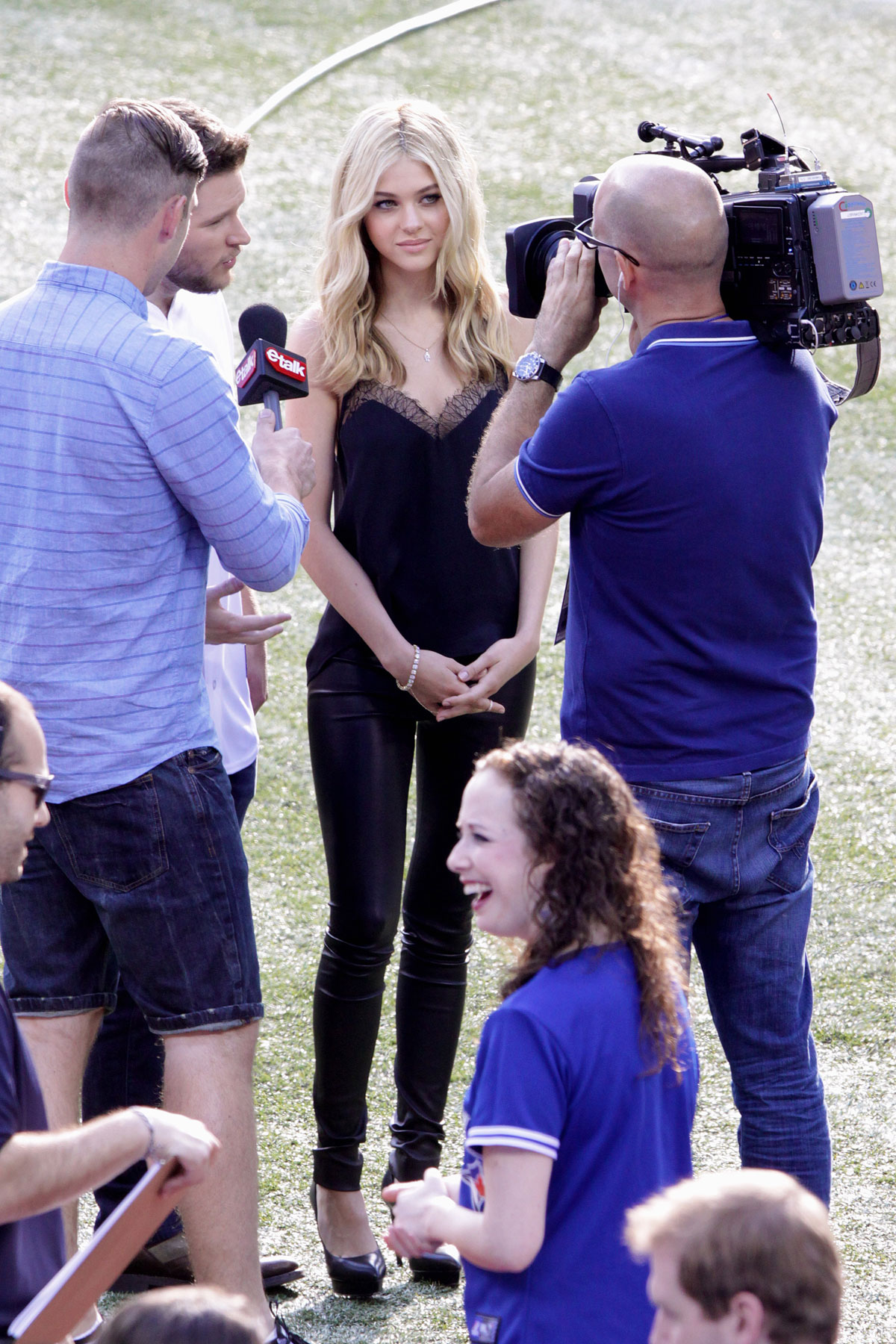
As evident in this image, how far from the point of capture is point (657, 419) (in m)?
2.39

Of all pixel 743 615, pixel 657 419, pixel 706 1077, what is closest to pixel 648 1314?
pixel 743 615

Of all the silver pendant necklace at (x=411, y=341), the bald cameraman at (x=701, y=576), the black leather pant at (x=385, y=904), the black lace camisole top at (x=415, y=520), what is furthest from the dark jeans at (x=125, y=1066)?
the bald cameraman at (x=701, y=576)

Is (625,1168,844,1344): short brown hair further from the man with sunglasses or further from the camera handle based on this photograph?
the camera handle

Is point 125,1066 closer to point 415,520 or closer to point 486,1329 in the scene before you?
point 415,520

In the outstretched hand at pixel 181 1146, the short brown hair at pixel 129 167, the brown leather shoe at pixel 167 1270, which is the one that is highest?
the short brown hair at pixel 129 167

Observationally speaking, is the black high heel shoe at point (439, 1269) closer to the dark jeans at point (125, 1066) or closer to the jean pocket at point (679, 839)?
the dark jeans at point (125, 1066)

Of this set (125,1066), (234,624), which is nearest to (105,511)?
(234,624)

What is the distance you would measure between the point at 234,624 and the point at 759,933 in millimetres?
1043

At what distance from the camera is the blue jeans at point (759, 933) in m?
2.51

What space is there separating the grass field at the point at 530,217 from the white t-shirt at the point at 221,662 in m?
0.98

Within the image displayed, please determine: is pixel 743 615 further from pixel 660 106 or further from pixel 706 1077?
pixel 660 106

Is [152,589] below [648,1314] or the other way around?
the other way around

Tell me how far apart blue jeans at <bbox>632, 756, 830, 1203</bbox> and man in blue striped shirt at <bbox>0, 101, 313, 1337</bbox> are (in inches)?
28.5

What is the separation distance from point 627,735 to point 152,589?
0.78 m
